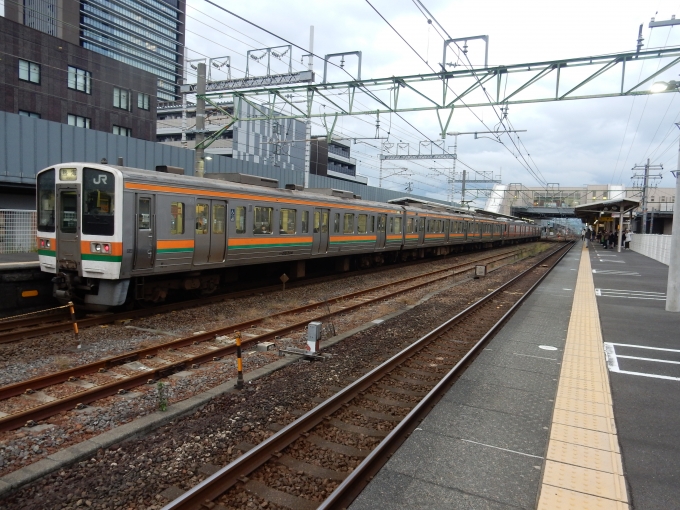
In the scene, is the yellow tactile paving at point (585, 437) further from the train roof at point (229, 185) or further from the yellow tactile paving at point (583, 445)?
the train roof at point (229, 185)

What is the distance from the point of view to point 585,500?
3580 millimetres

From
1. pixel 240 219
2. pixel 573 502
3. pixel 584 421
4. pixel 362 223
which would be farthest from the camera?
pixel 362 223

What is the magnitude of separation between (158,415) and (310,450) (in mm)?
1703

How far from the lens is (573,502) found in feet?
11.7

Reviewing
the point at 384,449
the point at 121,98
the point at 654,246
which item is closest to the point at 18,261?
the point at 384,449

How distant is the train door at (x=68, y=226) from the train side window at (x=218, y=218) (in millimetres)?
2840

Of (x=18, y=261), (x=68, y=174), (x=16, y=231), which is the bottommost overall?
(x=18, y=261)

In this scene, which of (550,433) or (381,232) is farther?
(381,232)

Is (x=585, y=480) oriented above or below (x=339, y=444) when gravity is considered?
above

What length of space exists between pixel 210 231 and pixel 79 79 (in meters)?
23.0

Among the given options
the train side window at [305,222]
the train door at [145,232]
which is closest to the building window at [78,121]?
the train side window at [305,222]

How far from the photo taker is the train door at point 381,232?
788 inches

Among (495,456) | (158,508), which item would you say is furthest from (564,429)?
(158,508)

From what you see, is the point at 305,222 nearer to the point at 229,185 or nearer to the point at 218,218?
the point at 229,185
